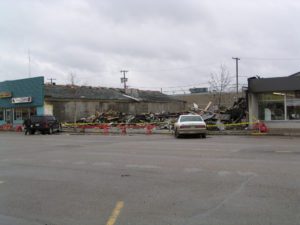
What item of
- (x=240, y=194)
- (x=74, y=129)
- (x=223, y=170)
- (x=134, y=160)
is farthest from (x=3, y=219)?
(x=74, y=129)

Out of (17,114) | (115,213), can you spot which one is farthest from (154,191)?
(17,114)

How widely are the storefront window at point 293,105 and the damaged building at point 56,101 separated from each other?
27.8 metres

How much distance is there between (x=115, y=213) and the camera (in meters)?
7.04

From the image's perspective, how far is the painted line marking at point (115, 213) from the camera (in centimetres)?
657

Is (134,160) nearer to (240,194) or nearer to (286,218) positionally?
(240,194)

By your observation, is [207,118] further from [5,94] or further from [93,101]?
[5,94]

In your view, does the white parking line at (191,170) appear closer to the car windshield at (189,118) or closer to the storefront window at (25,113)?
the car windshield at (189,118)

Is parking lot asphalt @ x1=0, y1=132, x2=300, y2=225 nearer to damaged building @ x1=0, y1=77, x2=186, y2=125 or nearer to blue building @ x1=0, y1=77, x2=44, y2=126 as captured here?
blue building @ x1=0, y1=77, x2=44, y2=126

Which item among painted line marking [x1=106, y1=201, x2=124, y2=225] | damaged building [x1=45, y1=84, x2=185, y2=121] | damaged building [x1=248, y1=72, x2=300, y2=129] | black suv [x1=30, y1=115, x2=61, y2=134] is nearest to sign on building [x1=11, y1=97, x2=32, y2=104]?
damaged building [x1=45, y1=84, x2=185, y2=121]

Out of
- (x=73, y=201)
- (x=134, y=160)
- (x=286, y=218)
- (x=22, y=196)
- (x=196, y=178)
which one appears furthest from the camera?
(x=134, y=160)

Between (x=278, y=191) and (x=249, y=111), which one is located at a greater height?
(x=249, y=111)

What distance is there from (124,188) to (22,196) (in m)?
2.16

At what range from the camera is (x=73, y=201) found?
316 inches

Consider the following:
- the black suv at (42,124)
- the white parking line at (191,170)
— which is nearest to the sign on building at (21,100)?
the black suv at (42,124)
